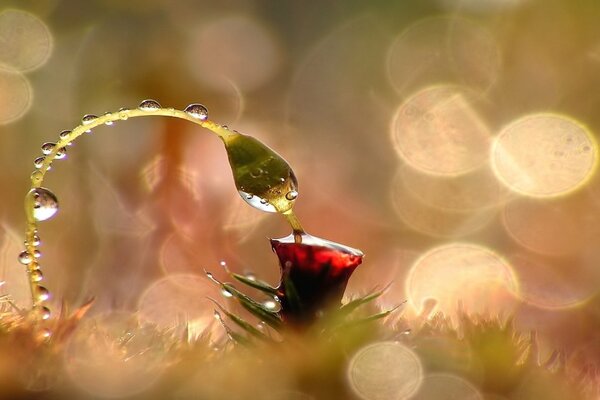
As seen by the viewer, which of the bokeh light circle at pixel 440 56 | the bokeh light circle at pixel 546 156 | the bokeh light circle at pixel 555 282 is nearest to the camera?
the bokeh light circle at pixel 555 282

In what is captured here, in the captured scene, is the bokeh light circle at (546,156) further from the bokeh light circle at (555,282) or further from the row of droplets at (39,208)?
the row of droplets at (39,208)

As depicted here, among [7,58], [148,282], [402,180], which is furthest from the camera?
[402,180]

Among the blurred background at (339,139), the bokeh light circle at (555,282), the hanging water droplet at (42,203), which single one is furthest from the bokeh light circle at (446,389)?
the bokeh light circle at (555,282)

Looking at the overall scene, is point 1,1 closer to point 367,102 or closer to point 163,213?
point 163,213

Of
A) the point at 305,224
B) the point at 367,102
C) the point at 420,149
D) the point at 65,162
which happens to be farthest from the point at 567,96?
the point at 65,162

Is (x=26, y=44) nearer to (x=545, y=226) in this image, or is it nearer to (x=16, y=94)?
(x=16, y=94)

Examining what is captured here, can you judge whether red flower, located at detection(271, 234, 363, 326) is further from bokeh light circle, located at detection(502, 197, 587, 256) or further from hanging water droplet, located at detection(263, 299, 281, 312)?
bokeh light circle, located at detection(502, 197, 587, 256)

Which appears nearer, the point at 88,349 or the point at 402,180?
the point at 88,349
